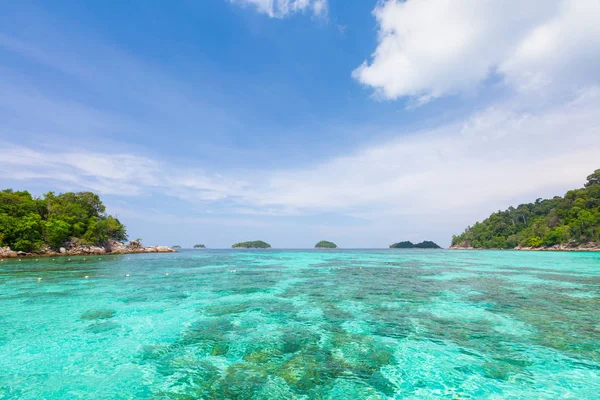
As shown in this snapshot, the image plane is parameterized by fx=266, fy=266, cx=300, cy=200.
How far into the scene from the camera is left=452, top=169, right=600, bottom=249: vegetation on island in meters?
104

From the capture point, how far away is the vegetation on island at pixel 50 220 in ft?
181

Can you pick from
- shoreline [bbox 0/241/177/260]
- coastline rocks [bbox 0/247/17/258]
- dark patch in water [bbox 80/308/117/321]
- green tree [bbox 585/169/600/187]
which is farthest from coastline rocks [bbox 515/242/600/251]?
coastline rocks [bbox 0/247/17/258]

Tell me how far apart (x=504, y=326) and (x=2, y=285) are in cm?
3523

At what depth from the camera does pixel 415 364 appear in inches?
326

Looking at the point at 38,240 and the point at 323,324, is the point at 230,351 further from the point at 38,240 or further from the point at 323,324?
the point at 38,240

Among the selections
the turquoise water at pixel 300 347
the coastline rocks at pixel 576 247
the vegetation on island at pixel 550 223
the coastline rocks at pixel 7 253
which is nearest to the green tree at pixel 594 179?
the vegetation on island at pixel 550 223

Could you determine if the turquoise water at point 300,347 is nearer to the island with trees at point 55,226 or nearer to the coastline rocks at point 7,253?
the coastline rocks at point 7,253

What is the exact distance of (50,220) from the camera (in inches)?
2537

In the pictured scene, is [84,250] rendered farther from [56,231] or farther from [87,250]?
[56,231]

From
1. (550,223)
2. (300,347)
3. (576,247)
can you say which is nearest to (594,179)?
(550,223)

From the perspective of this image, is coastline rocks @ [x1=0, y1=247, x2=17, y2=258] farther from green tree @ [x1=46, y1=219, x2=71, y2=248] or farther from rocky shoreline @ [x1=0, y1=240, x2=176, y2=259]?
green tree @ [x1=46, y1=219, x2=71, y2=248]

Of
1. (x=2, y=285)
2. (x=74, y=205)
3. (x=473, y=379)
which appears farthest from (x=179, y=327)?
(x=74, y=205)

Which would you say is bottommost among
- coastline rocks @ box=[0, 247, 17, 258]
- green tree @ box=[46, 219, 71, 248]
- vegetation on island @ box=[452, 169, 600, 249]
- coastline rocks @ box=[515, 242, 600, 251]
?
coastline rocks @ box=[0, 247, 17, 258]

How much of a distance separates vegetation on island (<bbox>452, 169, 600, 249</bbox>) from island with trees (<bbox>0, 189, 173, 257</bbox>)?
16816 cm
